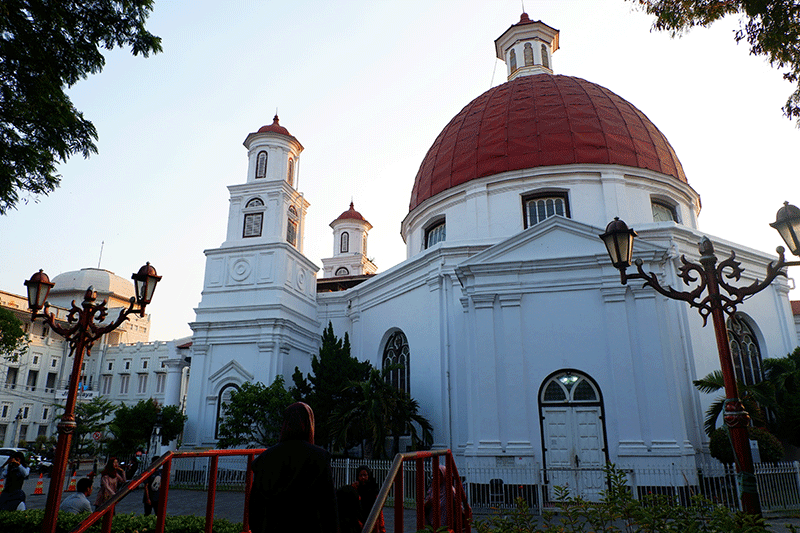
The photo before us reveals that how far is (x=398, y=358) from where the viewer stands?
2178cm

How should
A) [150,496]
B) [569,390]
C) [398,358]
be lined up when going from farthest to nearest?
[398,358], [569,390], [150,496]

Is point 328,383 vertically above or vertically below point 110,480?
above

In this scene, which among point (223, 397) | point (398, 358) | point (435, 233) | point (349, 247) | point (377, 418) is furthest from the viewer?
point (349, 247)

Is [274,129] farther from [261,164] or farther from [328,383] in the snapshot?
[328,383]

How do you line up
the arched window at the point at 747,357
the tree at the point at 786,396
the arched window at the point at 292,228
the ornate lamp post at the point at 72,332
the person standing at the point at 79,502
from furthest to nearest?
the arched window at the point at 292,228 < the arched window at the point at 747,357 < the tree at the point at 786,396 < the person standing at the point at 79,502 < the ornate lamp post at the point at 72,332

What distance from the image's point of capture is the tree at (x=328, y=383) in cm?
1892

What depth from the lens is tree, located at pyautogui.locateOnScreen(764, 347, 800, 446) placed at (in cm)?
Answer: 1507

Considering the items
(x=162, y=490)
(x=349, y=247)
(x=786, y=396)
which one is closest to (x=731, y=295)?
(x=162, y=490)

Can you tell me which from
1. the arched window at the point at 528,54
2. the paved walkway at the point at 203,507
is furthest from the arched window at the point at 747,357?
the arched window at the point at 528,54

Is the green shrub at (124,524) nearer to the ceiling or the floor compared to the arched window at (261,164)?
nearer to the floor

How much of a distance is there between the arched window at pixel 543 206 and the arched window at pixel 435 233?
3300mm

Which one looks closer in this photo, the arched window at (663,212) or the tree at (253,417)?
the tree at (253,417)

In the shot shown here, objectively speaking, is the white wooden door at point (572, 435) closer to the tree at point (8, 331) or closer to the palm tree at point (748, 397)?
the palm tree at point (748, 397)

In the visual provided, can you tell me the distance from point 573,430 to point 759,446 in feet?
15.3
